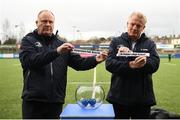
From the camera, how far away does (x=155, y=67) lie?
4.68 m

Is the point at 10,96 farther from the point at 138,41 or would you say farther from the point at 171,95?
the point at 138,41

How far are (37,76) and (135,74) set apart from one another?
1.04m

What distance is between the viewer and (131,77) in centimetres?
473

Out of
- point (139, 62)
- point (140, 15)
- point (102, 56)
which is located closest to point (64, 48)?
point (102, 56)

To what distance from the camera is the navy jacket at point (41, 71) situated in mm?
4570

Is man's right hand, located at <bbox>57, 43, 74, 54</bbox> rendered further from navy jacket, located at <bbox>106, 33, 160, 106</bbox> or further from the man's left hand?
navy jacket, located at <bbox>106, 33, 160, 106</bbox>

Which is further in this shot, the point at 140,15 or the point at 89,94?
the point at 140,15

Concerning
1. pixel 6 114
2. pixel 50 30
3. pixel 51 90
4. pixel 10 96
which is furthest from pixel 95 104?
pixel 10 96

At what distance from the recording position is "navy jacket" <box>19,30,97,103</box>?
457 cm

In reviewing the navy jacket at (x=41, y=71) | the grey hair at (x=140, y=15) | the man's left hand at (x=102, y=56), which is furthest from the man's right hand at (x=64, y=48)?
the grey hair at (x=140, y=15)

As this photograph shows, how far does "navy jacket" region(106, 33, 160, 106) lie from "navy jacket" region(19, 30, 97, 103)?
548mm

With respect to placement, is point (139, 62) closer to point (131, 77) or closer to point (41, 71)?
point (131, 77)

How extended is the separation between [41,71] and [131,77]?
0.97 meters

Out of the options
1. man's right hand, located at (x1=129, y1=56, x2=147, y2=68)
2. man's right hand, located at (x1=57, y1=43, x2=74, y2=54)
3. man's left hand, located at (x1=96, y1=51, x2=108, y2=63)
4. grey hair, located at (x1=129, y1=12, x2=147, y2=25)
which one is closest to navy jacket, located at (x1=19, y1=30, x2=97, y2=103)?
man's right hand, located at (x1=57, y1=43, x2=74, y2=54)
